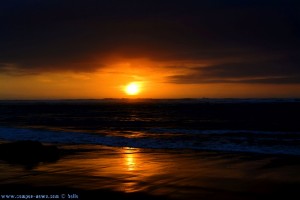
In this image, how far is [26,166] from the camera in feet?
58.8

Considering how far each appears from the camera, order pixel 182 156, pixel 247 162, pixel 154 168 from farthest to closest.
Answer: pixel 182 156, pixel 247 162, pixel 154 168

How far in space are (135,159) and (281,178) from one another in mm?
7471

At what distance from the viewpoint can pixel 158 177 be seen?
15023 millimetres

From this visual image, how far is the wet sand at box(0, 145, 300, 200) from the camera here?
12.6m

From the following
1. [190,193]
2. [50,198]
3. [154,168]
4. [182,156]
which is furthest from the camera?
[182,156]

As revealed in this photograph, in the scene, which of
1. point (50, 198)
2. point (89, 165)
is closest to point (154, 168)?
point (89, 165)

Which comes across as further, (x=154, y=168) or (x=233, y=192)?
(x=154, y=168)

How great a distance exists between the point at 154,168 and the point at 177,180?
112 inches

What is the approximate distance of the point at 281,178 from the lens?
15.2 m

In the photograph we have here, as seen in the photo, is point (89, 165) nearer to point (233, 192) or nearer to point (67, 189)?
point (67, 189)

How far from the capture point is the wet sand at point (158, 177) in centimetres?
1263

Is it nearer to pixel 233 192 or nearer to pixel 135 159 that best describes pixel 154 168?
pixel 135 159

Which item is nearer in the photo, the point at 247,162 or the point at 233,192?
the point at 233,192

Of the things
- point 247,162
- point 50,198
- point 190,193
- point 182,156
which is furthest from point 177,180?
point 182,156
